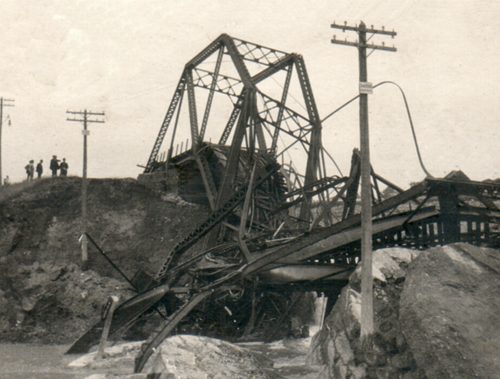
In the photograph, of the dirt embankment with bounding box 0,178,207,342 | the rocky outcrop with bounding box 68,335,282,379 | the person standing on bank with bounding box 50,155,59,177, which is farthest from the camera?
the person standing on bank with bounding box 50,155,59,177

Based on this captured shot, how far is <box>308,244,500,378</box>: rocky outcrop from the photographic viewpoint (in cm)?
812

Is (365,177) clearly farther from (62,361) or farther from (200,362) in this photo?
(62,361)

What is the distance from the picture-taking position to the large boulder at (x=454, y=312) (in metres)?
7.98

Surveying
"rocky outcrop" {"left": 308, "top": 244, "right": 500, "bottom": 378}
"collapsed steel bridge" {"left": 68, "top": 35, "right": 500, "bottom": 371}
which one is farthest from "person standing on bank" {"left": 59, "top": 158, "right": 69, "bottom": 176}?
"rocky outcrop" {"left": 308, "top": 244, "right": 500, "bottom": 378}

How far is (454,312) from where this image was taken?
871 centimetres

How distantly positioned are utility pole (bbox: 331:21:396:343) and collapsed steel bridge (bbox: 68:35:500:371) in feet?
7.91

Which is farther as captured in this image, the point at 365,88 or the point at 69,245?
the point at 69,245

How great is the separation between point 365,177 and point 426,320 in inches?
114

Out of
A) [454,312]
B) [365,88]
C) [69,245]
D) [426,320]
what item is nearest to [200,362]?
[426,320]

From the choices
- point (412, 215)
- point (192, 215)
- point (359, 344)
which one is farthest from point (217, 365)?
point (192, 215)

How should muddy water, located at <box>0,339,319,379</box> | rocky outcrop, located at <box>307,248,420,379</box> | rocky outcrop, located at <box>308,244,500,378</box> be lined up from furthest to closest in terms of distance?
muddy water, located at <box>0,339,319,379</box> → rocky outcrop, located at <box>307,248,420,379</box> → rocky outcrop, located at <box>308,244,500,378</box>

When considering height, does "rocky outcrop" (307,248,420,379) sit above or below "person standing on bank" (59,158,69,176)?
below

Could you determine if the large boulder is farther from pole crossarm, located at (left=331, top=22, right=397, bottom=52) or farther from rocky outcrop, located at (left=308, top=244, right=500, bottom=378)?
pole crossarm, located at (left=331, top=22, right=397, bottom=52)

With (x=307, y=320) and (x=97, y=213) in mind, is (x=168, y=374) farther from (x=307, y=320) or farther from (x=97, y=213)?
(x=97, y=213)
